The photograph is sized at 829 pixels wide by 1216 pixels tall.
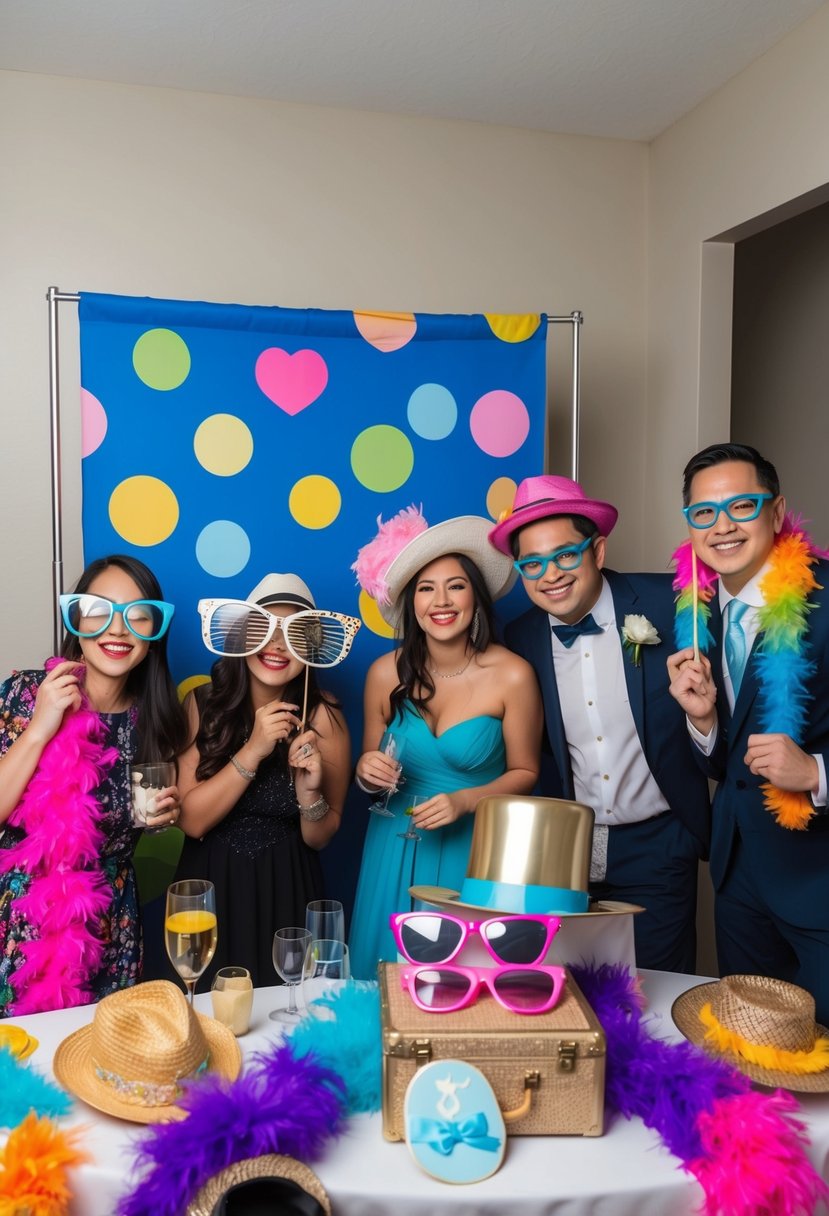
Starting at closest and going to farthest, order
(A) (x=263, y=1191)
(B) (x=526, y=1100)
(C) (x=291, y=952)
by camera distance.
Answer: (A) (x=263, y=1191)
(B) (x=526, y=1100)
(C) (x=291, y=952)

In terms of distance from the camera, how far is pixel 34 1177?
119cm

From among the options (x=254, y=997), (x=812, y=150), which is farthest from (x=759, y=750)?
(x=812, y=150)

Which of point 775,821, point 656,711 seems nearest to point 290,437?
point 656,711

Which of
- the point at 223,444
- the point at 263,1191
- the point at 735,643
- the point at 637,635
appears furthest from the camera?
the point at 223,444

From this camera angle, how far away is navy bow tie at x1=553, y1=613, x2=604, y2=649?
2484 mm

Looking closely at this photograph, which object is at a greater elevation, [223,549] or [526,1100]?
[223,549]

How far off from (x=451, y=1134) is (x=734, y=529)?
1.34 m

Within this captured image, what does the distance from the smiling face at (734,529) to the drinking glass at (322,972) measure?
113 centimetres

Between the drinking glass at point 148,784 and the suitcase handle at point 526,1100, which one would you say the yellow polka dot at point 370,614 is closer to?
the drinking glass at point 148,784

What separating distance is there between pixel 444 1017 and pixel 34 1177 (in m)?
0.54

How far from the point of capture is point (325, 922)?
1.62m

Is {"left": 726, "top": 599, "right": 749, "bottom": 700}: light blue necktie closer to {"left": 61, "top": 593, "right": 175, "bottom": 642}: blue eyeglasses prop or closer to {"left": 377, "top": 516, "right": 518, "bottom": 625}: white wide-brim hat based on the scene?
{"left": 377, "top": 516, "right": 518, "bottom": 625}: white wide-brim hat

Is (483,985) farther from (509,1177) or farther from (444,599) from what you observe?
(444,599)

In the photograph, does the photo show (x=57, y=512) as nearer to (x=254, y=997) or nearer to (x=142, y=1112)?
(x=254, y=997)
